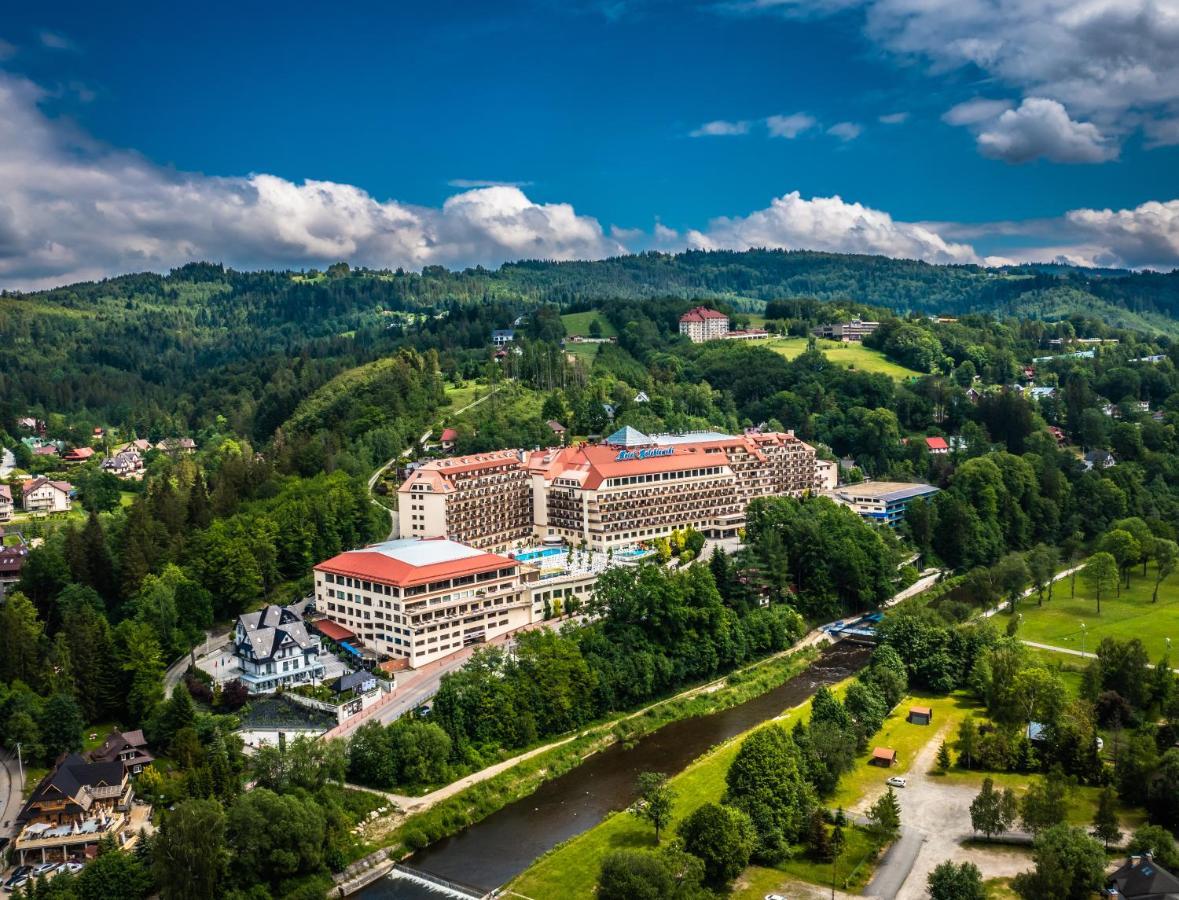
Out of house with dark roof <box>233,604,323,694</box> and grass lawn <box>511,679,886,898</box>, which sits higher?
house with dark roof <box>233,604,323,694</box>

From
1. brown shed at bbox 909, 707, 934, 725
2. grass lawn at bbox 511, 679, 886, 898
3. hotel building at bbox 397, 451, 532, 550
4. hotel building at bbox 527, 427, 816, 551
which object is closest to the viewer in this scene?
grass lawn at bbox 511, 679, 886, 898

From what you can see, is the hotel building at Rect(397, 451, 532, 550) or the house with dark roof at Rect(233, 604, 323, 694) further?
the hotel building at Rect(397, 451, 532, 550)

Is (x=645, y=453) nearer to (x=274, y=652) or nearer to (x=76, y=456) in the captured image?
(x=274, y=652)

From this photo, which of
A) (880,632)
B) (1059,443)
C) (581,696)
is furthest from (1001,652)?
(1059,443)

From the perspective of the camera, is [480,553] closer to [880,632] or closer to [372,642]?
[372,642]

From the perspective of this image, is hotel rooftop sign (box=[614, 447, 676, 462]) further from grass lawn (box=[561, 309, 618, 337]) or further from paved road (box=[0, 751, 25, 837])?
grass lawn (box=[561, 309, 618, 337])

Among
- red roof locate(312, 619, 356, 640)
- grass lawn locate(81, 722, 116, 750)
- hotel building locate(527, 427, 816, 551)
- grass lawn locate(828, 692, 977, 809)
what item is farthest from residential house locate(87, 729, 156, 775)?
hotel building locate(527, 427, 816, 551)

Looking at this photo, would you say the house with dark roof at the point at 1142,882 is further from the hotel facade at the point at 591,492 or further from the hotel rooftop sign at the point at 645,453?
the hotel rooftop sign at the point at 645,453

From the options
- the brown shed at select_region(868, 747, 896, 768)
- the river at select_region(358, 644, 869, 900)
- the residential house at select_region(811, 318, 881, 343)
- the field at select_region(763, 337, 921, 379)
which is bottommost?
the river at select_region(358, 644, 869, 900)
